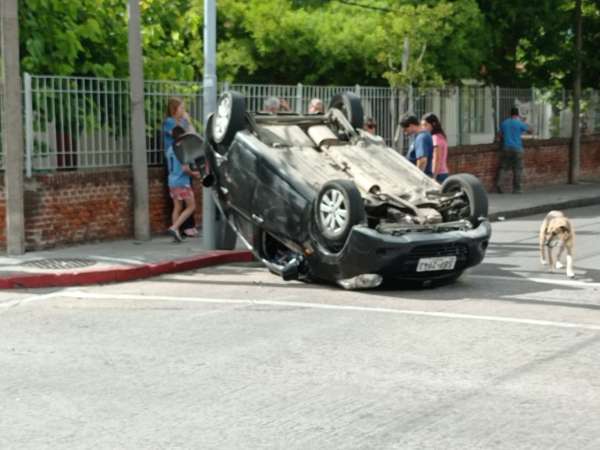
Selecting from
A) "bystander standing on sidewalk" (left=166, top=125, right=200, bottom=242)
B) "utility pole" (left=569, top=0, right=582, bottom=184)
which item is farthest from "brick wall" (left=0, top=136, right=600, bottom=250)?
"utility pole" (left=569, top=0, right=582, bottom=184)

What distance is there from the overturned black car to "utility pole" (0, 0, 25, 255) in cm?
227

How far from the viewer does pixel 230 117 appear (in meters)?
12.7

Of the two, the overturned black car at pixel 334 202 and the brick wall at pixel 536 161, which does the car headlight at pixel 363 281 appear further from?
the brick wall at pixel 536 161

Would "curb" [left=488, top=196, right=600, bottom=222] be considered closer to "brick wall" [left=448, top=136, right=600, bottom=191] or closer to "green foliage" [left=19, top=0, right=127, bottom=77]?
"brick wall" [left=448, top=136, right=600, bottom=191]

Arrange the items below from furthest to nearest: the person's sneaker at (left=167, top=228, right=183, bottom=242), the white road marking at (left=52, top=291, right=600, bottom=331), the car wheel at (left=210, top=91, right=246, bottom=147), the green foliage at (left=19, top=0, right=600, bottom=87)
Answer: the green foliage at (left=19, top=0, right=600, bottom=87)
the person's sneaker at (left=167, top=228, right=183, bottom=242)
the car wheel at (left=210, top=91, right=246, bottom=147)
the white road marking at (left=52, top=291, right=600, bottom=331)

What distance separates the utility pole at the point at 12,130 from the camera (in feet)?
43.6

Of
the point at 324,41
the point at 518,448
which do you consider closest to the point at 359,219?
the point at 518,448

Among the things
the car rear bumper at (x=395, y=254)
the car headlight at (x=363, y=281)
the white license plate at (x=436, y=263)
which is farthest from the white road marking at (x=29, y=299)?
the white license plate at (x=436, y=263)

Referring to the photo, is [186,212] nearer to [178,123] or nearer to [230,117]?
[178,123]

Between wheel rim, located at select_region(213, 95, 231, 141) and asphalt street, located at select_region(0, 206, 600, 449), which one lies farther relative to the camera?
wheel rim, located at select_region(213, 95, 231, 141)

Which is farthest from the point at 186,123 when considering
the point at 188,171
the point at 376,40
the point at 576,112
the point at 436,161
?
the point at 576,112

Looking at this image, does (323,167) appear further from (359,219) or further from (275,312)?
(275,312)

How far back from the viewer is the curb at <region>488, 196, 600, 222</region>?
20.6 m

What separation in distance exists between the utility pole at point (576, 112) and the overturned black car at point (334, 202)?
52.4 feet
